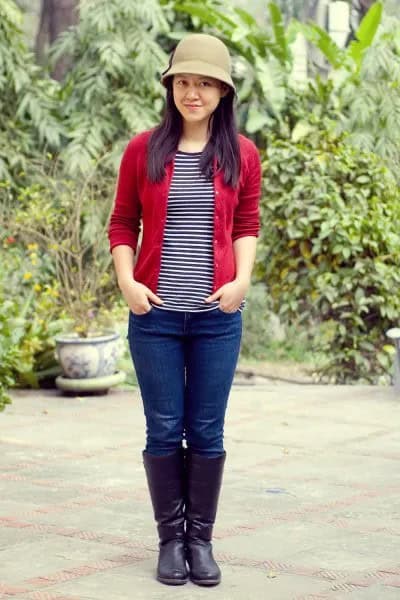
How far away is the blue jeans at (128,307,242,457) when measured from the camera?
405cm

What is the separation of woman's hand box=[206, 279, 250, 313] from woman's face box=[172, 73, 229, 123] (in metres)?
0.54

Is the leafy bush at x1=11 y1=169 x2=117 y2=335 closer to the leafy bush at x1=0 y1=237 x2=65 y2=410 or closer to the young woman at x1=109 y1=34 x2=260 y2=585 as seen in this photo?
the leafy bush at x1=0 y1=237 x2=65 y2=410

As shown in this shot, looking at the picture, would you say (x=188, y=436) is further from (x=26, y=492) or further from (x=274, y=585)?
(x=26, y=492)

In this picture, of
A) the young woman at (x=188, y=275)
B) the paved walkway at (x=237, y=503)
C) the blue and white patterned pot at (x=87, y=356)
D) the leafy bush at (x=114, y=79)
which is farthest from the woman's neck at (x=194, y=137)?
the leafy bush at (x=114, y=79)

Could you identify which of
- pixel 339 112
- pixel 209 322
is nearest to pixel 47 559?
pixel 209 322

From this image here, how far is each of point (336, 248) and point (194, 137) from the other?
5.57 m

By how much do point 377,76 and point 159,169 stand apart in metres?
8.06

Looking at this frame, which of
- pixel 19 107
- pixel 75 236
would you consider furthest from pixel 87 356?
pixel 19 107

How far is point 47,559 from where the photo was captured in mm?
4418

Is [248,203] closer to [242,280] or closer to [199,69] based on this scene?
[242,280]

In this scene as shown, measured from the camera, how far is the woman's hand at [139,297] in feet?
13.1

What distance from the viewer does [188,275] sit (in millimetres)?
4031

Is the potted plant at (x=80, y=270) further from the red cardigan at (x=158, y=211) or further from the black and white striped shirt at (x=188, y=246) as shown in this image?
the black and white striped shirt at (x=188, y=246)

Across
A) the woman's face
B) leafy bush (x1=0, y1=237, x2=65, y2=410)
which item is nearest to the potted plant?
leafy bush (x1=0, y1=237, x2=65, y2=410)
